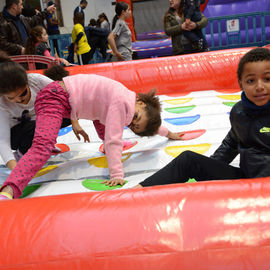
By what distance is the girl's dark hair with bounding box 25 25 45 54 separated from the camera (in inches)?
110

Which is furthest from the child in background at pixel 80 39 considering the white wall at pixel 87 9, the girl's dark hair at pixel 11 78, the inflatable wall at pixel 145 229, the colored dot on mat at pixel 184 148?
the white wall at pixel 87 9

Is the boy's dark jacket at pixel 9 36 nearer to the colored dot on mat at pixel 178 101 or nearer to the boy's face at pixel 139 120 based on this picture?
the colored dot on mat at pixel 178 101

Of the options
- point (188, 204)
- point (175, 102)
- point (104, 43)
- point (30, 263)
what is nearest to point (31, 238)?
point (30, 263)

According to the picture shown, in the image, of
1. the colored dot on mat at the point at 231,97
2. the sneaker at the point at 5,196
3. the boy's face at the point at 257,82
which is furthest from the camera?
the colored dot on mat at the point at 231,97

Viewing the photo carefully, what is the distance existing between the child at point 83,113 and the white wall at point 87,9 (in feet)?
24.0

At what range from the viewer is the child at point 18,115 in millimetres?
1399

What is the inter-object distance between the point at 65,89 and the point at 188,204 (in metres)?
0.87

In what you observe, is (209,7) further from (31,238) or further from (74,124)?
(31,238)

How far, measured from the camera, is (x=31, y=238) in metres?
0.81

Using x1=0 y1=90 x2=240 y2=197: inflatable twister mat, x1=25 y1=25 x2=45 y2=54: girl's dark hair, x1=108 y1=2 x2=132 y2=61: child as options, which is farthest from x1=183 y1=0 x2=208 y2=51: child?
x1=25 y1=25 x2=45 y2=54: girl's dark hair

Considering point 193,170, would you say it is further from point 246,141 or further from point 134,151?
point 134,151

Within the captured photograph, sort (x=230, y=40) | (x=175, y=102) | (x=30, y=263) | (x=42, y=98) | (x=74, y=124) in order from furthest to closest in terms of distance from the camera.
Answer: (x=230, y=40), (x=175, y=102), (x=74, y=124), (x=42, y=98), (x=30, y=263)

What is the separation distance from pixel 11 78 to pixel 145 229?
88 cm

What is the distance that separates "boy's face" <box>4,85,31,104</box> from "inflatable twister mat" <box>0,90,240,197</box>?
0.33m
